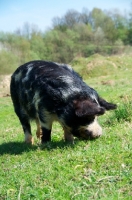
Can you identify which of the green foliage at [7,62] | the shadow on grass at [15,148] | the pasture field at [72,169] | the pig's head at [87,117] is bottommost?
the green foliage at [7,62]

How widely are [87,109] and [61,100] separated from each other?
2.28 feet

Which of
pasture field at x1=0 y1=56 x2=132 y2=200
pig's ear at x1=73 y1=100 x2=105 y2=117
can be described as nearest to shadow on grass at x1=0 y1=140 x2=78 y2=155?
pasture field at x1=0 y1=56 x2=132 y2=200

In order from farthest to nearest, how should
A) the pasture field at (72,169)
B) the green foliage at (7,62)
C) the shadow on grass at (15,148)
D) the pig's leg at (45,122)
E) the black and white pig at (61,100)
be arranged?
1. the green foliage at (7,62)
2. the shadow on grass at (15,148)
3. the pig's leg at (45,122)
4. the black and white pig at (61,100)
5. the pasture field at (72,169)

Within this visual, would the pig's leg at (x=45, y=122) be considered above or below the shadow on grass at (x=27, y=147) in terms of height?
above

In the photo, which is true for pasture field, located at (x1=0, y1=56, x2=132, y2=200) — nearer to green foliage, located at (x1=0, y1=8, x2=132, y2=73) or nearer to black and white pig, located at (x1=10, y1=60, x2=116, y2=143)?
black and white pig, located at (x1=10, y1=60, x2=116, y2=143)

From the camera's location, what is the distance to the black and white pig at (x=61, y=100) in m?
6.85

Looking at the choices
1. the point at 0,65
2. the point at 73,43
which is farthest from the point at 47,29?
the point at 0,65

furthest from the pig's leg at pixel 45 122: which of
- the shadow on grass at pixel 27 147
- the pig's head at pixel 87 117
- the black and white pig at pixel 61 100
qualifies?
the pig's head at pixel 87 117

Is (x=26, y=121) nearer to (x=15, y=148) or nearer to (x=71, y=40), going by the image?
(x=15, y=148)

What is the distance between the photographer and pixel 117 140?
6.98m

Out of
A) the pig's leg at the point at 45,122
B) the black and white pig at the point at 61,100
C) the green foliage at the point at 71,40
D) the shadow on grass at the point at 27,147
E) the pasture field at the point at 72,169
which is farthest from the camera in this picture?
the green foliage at the point at 71,40

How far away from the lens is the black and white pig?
685 centimetres

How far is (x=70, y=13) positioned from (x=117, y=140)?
233 ft

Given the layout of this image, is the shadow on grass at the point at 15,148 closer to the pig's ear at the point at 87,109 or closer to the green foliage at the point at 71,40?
the pig's ear at the point at 87,109
